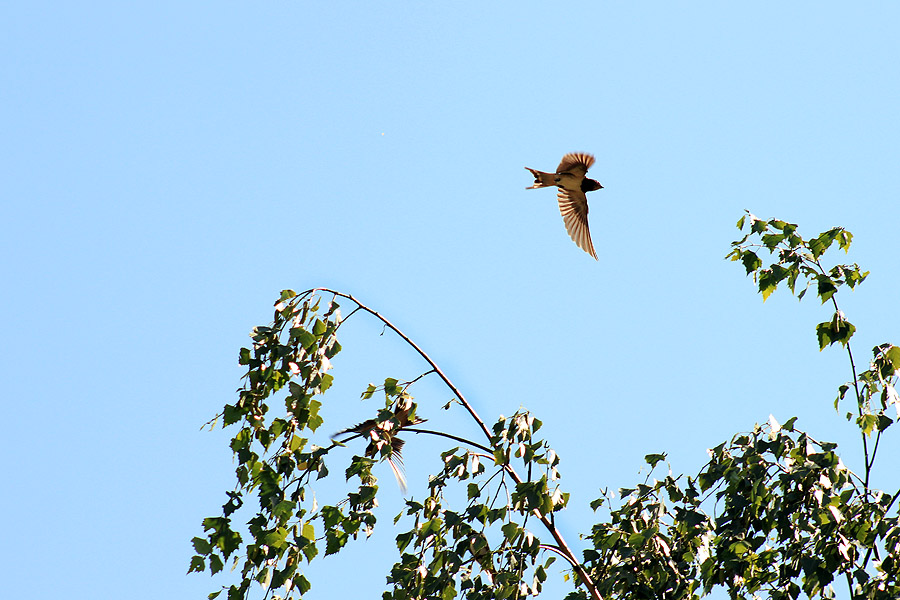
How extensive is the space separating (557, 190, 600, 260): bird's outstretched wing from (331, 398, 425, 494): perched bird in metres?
3.80

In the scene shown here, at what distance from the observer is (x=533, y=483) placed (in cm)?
288

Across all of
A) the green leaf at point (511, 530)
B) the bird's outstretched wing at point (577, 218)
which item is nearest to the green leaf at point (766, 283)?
the green leaf at point (511, 530)

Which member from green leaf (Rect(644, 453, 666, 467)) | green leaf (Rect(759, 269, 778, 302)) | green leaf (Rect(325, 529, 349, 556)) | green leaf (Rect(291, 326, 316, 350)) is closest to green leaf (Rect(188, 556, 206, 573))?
green leaf (Rect(325, 529, 349, 556))

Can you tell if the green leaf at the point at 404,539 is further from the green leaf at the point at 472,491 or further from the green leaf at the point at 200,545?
the green leaf at the point at 200,545

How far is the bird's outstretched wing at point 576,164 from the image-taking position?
6289 mm

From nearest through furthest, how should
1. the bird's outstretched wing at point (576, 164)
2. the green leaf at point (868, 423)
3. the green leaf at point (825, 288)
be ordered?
the green leaf at point (868, 423)
the green leaf at point (825, 288)
the bird's outstretched wing at point (576, 164)

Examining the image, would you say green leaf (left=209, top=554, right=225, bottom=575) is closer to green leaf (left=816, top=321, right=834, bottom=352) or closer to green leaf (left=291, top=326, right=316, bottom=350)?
green leaf (left=291, top=326, right=316, bottom=350)

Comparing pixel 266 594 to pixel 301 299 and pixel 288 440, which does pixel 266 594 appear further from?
pixel 301 299

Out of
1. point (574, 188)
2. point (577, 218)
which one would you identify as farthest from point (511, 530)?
point (577, 218)

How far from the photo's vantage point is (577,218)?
686 centimetres

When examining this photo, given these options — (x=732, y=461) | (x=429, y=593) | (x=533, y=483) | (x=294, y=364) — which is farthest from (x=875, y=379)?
(x=294, y=364)

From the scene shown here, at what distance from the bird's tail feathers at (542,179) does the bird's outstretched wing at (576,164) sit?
6 centimetres

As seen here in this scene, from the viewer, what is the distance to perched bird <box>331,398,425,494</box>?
9.87 feet

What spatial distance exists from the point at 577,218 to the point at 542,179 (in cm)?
52
